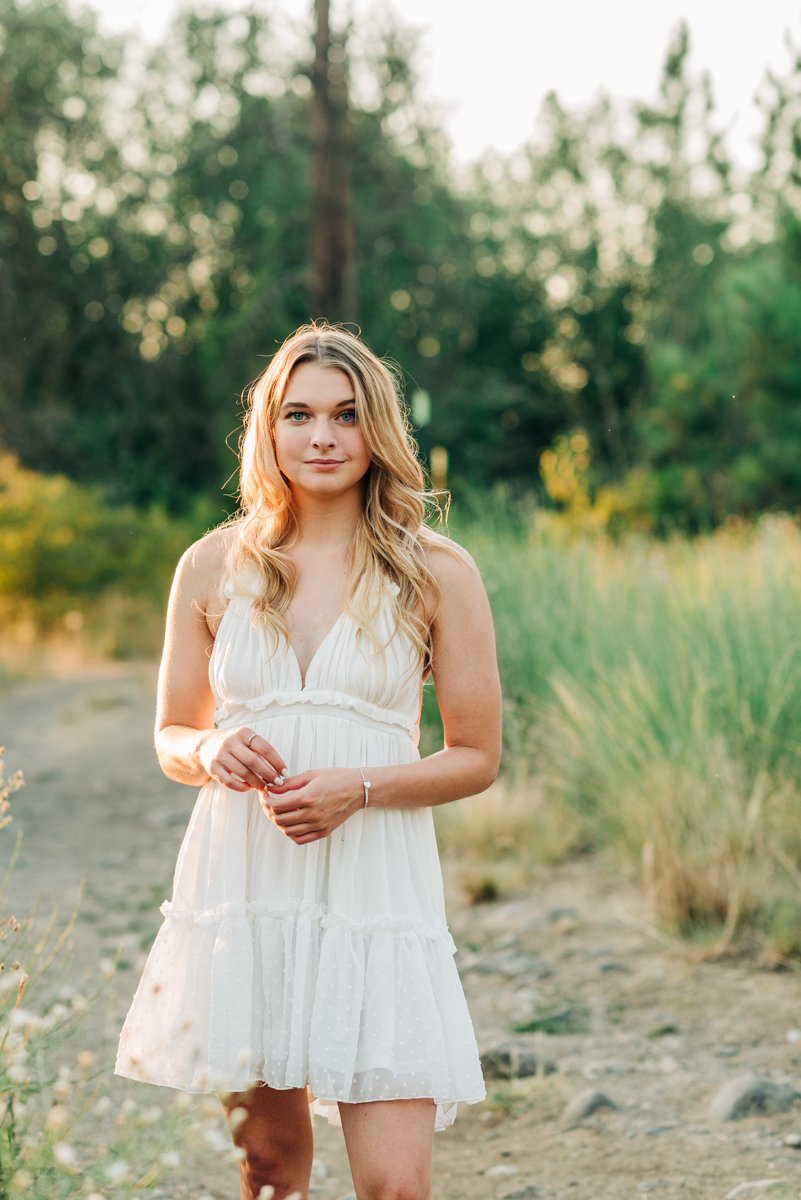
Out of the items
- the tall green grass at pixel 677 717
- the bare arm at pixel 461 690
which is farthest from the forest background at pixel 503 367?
the bare arm at pixel 461 690

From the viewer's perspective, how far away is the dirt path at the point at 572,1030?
3.87 meters

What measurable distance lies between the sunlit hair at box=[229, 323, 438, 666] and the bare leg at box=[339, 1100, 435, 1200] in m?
0.86

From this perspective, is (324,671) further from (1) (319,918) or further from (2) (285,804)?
(1) (319,918)

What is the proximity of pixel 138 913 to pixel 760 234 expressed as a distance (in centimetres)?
3185

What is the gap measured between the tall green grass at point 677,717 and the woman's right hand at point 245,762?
3.36m

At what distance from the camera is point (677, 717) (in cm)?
633

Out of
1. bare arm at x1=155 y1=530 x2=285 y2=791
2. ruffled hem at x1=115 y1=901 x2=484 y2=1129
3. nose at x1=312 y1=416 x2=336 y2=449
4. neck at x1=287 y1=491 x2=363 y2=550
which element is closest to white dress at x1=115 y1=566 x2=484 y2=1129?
ruffled hem at x1=115 y1=901 x2=484 y2=1129

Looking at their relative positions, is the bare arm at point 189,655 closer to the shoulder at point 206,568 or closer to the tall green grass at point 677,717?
the shoulder at point 206,568

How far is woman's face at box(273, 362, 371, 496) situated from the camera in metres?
2.79

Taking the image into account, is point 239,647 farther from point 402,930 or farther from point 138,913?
point 138,913

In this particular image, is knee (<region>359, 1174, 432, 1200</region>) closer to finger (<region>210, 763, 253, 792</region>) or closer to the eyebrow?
finger (<region>210, 763, 253, 792</region>)

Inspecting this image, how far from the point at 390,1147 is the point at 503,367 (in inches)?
1293

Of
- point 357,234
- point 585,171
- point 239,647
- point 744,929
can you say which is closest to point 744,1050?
point 744,929

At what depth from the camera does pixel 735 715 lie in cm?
607
